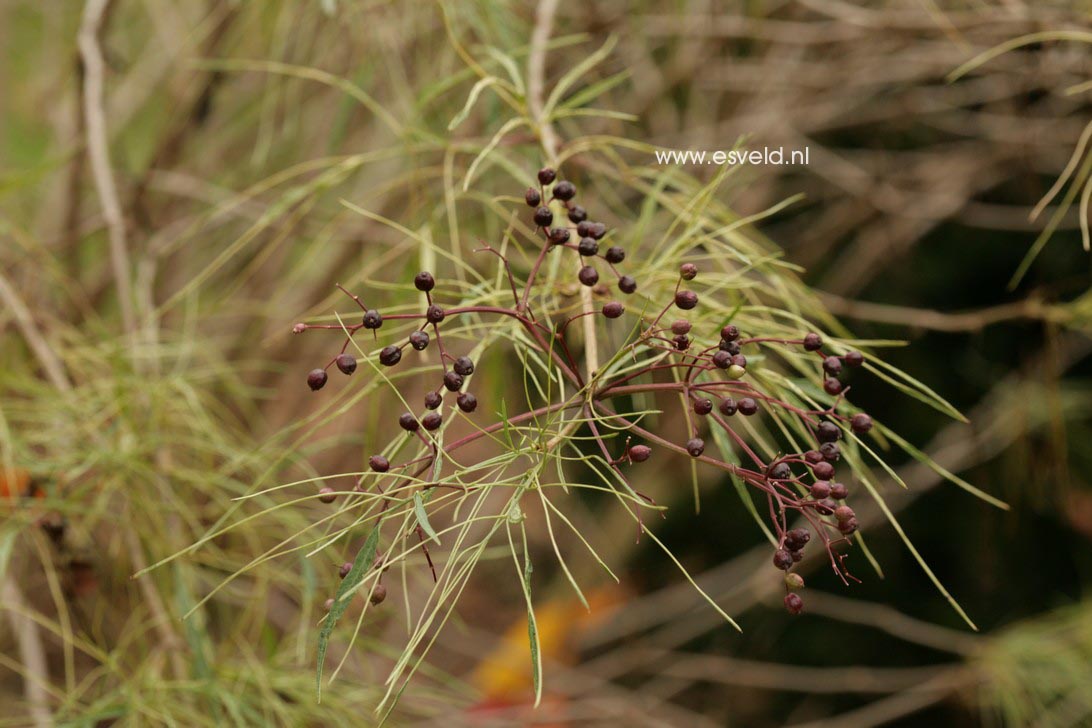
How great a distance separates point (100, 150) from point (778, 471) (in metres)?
0.57

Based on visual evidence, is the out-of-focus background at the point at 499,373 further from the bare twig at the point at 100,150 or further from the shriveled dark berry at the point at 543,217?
the shriveled dark berry at the point at 543,217

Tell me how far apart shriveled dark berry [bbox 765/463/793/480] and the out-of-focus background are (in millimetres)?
270

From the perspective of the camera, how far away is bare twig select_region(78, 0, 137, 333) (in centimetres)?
70

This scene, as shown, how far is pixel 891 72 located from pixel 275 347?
2.38ft

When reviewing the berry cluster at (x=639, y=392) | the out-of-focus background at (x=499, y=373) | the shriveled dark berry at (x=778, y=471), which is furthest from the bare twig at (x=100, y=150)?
the shriveled dark berry at (x=778, y=471)

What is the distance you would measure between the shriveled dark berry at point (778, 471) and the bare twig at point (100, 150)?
50 centimetres

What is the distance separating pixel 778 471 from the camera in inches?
14.2

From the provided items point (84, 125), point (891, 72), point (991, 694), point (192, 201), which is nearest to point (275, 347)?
point (192, 201)

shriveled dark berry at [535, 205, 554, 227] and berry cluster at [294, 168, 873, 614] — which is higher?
shriveled dark berry at [535, 205, 554, 227]

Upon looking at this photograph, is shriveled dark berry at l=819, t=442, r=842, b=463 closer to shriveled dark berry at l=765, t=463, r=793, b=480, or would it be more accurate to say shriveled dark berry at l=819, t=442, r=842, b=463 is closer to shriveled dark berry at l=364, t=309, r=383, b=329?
shriveled dark berry at l=765, t=463, r=793, b=480

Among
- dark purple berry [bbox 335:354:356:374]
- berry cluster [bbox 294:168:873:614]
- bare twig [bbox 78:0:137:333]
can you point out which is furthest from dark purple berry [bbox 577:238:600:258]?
bare twig [bbox 78:0:137:333]

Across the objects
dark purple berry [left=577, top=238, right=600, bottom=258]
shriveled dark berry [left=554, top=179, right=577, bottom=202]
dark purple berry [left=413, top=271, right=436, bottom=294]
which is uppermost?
shriveled dark berry [left=554, top=179, right=577, bottom=202]

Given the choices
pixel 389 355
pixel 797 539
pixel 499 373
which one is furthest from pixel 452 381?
pixel 499 373

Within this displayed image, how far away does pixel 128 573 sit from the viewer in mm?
686
